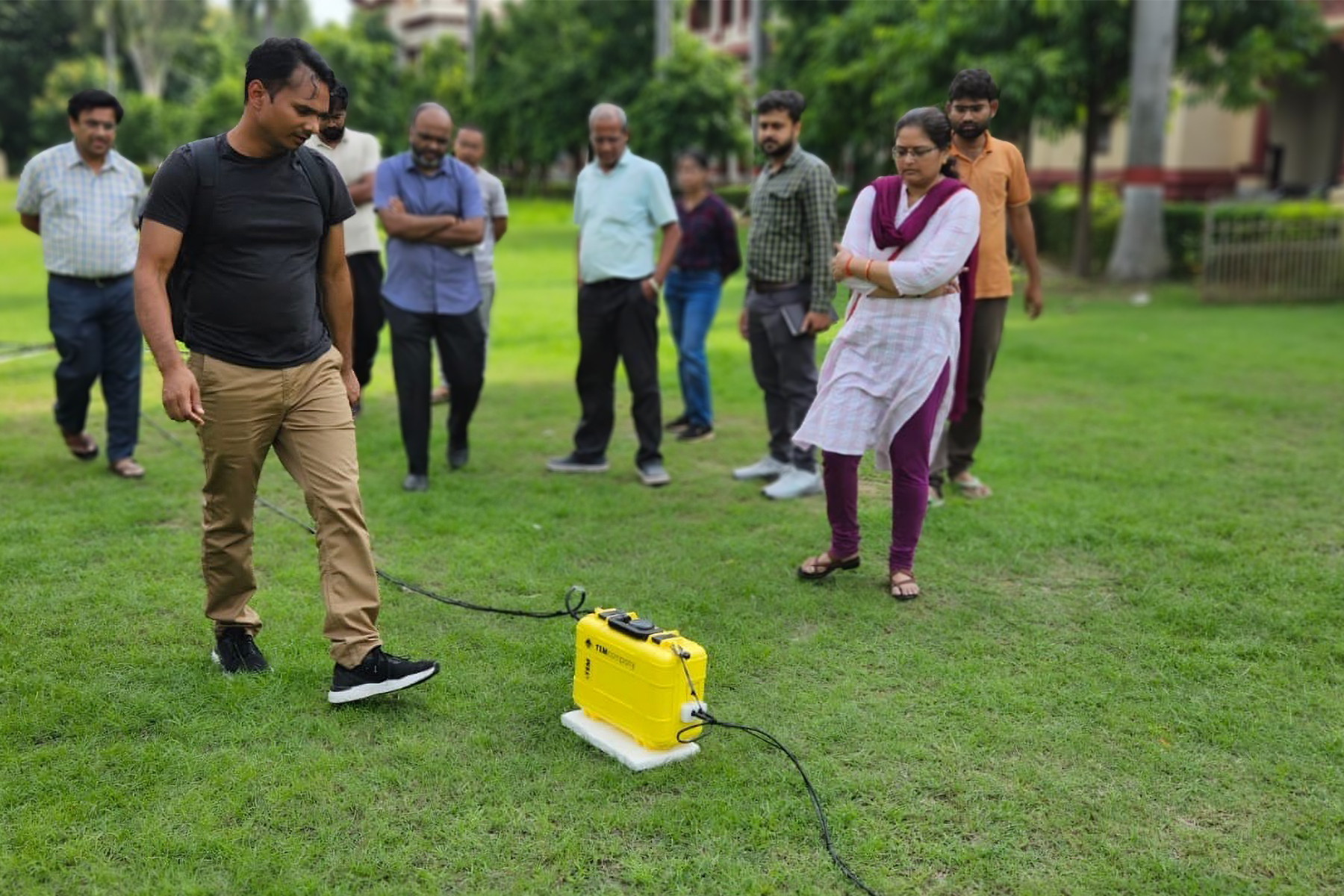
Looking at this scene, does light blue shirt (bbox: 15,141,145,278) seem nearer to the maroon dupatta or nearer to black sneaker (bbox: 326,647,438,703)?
black sneaker (bbox: 326,647,438,703)

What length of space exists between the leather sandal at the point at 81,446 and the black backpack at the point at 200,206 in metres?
3.62

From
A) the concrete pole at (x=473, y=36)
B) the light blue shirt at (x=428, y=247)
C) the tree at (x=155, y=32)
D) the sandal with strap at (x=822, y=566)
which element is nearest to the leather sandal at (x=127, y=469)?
the light blue shirt at (x=428, y=247)

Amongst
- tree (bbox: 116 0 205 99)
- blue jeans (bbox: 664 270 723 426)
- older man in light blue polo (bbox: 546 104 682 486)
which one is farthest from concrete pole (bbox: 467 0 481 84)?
older man in light blue polo (bbox: 546 104 682 486)

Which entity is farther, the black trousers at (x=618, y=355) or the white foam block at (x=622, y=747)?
the black trousers at (x=618, y=355)

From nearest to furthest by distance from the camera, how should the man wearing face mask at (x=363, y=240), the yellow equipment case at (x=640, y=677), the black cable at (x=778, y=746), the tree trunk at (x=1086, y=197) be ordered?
the black cable at (x=778, y=746) → the yellow equipment case at (x=640, y=677) → the man wearing face mask at (x=363, y=240) → the tree trunk at (x=1086, y=197)

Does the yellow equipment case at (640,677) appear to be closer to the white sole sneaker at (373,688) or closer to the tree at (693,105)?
the white sole sneaker at (373,688)

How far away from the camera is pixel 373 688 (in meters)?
3.81

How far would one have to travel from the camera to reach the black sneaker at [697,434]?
311 inches

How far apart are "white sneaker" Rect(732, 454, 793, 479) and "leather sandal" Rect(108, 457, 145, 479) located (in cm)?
329

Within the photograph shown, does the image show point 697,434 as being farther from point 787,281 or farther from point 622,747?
point 622,747

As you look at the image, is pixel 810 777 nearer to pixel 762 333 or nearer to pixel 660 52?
pixel 762 333

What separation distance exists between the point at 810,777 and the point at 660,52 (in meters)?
26.2

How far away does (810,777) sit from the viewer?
11.4 ft

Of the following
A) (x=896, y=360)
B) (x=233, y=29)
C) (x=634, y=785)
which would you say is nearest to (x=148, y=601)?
(x=634, y=785)
